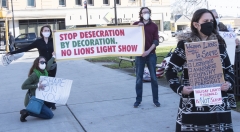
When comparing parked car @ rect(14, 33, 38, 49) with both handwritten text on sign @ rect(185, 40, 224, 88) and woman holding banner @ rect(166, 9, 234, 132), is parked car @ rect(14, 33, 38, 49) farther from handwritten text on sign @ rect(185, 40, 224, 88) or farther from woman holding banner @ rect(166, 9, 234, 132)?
handwritten text on sign @ rect(185, 40, 224, 88)

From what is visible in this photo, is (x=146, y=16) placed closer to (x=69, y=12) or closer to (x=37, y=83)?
(x=37, y=83)

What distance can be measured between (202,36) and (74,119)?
12.9 feet

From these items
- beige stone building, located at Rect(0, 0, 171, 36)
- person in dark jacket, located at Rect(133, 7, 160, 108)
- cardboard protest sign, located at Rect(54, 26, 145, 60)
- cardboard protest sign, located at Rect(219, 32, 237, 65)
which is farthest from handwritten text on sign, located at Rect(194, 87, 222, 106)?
beige stone building, located at Rect(0, 0, 171, 36)

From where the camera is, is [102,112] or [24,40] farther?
[24,40]

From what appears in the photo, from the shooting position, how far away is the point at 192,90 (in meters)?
3.15

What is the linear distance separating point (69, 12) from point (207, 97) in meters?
44.1

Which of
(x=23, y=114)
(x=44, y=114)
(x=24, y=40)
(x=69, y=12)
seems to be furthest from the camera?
(x=69, y=12)

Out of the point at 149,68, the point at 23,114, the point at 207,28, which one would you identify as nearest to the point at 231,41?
the point at 149,68

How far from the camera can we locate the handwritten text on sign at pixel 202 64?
317 centimetres

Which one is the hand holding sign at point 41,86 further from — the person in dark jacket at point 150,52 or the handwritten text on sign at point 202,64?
the handwritten text on sign at point 202,64

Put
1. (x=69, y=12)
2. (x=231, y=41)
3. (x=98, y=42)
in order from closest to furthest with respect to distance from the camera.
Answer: (x=231, y=41) → (x=98, y=42) → (x=69, y=12)

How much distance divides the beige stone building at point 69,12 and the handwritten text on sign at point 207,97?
39.6m

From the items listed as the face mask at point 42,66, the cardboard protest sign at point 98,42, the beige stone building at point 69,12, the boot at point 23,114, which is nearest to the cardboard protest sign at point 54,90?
the face mask at point 42,66

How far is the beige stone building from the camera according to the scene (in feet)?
145
